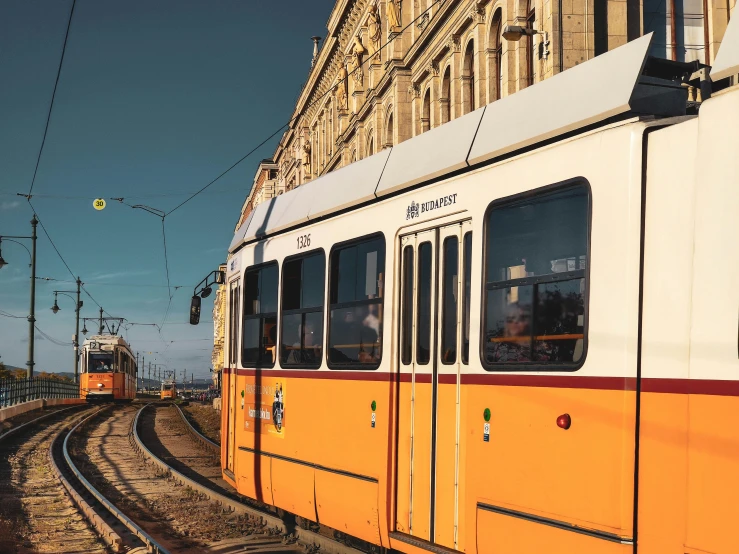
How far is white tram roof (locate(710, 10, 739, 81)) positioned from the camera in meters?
5.08

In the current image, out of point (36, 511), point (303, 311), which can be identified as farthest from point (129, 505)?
point (303, 311)

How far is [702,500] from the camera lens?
4.84m

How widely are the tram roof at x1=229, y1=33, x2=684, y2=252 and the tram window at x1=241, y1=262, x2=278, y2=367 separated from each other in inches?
33.7

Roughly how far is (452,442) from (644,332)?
213 cm

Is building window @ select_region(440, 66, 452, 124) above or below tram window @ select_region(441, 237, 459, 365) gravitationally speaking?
above

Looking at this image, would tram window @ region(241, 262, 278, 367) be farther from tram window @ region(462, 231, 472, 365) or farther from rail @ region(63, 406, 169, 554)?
tram window @ region(462, 231, 472, 365)

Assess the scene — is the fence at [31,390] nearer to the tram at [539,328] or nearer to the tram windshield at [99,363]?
the tram windshield at [99,363]

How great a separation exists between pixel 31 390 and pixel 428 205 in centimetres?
3500

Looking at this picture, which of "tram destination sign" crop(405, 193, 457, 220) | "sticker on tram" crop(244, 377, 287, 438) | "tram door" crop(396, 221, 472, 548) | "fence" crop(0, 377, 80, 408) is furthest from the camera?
"fence" crop(0, 377, 80, 408)

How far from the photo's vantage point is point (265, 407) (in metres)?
10.8

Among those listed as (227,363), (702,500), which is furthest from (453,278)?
(227,363)

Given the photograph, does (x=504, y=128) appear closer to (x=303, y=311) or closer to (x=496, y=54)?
(x=303, y=311)

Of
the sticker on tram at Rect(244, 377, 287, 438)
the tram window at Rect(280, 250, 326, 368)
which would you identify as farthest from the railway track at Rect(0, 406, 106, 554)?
the tram window at Rect(280, 250, 326, 368)

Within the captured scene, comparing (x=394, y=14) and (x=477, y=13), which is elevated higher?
(x=394, y=14)
